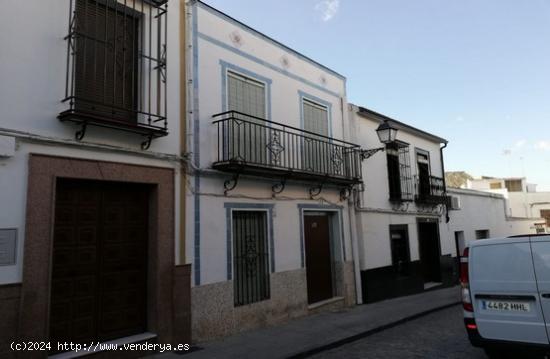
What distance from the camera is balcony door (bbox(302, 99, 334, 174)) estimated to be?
9.80 metres

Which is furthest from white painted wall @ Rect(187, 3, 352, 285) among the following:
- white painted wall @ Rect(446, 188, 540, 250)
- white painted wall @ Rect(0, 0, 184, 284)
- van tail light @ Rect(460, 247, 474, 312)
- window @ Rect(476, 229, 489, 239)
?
window @ Rect(476, 229, 489, 239)

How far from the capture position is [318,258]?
33.1ft

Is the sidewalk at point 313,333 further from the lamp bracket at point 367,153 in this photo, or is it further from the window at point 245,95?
the window at point 245,95

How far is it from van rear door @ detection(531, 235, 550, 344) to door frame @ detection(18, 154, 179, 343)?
483cm

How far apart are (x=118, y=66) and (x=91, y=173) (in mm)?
1771

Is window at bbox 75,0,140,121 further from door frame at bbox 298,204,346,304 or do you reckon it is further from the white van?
door frame at bbox 298,204,346,304

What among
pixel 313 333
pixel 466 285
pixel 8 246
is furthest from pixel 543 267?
pixel 8 246

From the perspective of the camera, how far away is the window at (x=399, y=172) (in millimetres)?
13086

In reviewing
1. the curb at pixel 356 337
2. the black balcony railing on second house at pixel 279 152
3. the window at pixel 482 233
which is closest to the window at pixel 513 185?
the window at pixel 482 233

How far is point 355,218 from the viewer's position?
11.2 metres

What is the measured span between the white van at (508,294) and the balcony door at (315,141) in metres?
4.74

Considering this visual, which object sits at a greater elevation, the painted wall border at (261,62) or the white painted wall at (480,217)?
the painted wall border at (261,62)

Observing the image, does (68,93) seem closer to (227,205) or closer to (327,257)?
(227,205)

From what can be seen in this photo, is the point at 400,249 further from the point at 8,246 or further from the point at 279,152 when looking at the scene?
the point at 8,246
